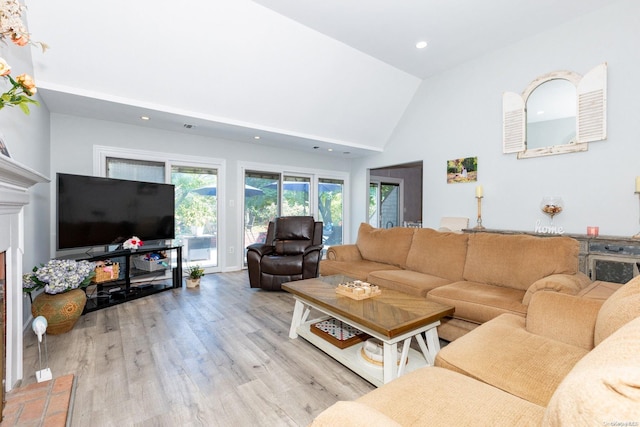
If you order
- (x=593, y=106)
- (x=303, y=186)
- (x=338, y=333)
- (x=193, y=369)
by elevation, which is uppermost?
(x=593, y=106)

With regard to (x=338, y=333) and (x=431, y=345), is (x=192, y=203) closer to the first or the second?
(x=338, y=333)

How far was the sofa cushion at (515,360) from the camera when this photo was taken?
1139 millimetres

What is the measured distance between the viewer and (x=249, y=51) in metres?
3.49

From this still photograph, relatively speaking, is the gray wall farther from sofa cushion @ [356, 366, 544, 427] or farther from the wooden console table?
the wooden console table

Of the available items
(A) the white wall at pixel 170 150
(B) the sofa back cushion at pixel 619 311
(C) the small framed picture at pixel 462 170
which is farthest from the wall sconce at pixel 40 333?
(C) the small framed picture at pixel 462 170

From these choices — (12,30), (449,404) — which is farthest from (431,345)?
(12,30)

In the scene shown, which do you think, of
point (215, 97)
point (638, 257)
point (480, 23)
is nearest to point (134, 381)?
point (215, 97)

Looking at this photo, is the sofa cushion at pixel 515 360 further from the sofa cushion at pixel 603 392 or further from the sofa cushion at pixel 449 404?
the sofa cushion at pixel 603 392

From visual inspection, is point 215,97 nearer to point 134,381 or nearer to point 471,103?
point 134,381

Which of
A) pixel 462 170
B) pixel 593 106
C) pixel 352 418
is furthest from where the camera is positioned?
pixel 462 170

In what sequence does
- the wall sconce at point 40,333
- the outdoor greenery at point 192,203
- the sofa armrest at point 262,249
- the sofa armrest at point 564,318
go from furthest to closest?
the outdoor greenery at point 192,203, the sofa armrest at point 262,249, the wall sconce at point 40,333, the sofa armrest at point 564,318

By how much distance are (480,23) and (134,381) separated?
190 inches

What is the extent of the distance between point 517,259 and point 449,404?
194 centimetres

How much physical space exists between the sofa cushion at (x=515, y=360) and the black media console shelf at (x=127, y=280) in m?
3.61
